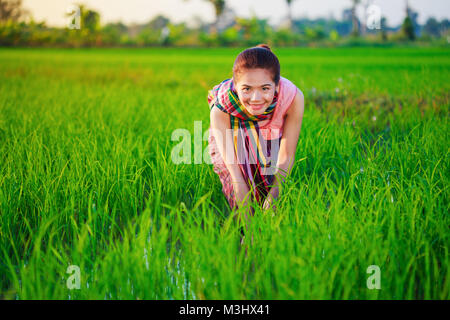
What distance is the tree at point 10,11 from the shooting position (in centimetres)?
2619

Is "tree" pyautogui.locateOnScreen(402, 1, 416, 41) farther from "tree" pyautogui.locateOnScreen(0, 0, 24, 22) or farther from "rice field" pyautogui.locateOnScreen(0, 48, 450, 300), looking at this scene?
"tree" pyautogui.locateOnScreen(0, 0, 24, 22)

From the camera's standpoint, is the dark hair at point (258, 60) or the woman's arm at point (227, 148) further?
the woman's arm at point (227, 148)

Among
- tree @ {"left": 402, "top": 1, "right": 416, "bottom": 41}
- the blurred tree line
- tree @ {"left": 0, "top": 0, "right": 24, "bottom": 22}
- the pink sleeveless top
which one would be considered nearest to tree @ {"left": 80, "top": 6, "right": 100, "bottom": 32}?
the blurred tree line

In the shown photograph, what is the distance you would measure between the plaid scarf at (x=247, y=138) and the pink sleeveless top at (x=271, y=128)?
0.11 feet

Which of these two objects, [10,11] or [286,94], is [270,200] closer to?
[286,94]

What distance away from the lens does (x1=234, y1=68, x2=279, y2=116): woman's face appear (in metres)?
1.60

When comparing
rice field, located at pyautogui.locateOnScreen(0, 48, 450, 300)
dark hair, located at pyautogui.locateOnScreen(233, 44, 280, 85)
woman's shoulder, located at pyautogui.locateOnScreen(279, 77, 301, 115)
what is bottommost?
rice field, located at pyautogui.locateOnScreen(0, 48, 450, 300)

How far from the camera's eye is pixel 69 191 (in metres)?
1.96

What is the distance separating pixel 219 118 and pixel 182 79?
17.5 feet

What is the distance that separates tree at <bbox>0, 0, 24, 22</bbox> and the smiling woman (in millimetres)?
29363

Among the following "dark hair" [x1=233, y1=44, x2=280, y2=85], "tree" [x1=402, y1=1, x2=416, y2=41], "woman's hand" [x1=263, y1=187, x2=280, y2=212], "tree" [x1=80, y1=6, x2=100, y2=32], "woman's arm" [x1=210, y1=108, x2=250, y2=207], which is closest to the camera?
"dark hair" [x1=233, y1=44, x2=280, y2=85]

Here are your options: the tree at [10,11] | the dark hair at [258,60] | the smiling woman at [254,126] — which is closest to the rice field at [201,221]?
the smiling woman at [254,126]

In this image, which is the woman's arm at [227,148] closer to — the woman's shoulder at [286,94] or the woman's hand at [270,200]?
the woman's hand at [270,200]
